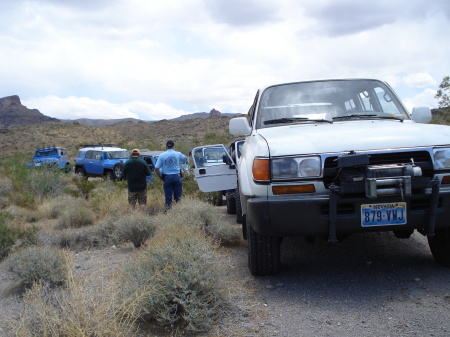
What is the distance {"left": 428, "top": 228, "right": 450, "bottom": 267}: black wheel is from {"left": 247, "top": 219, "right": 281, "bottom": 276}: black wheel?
1.55 m

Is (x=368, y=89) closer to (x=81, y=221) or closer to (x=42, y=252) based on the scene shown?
(x=42, y=252)

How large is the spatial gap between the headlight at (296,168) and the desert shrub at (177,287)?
902mm

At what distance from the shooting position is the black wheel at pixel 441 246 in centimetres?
418

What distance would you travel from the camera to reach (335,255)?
16.5 ft

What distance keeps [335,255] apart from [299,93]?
1.89 metres

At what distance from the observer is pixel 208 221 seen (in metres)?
6.39

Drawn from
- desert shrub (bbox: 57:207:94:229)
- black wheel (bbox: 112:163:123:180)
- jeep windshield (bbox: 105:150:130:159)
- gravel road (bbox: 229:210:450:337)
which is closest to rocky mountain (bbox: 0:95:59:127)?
jeep windshield (bbox: 105:150:130:159)

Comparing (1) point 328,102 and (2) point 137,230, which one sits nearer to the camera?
(1) point 328,102

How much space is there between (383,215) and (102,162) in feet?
59.5

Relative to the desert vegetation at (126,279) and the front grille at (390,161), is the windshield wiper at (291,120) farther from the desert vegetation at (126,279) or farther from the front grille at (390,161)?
the desert vegetation at (126,279)

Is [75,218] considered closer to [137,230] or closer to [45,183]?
[137,230]

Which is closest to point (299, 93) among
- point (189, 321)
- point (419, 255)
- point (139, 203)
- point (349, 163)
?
point (349, 163)

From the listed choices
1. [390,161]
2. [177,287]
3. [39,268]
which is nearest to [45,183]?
[39,268]

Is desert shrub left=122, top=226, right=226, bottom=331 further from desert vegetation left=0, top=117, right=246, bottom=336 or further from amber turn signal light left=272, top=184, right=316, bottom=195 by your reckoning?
amber turn signal light left=272, top=184, right=316, bottom=195
